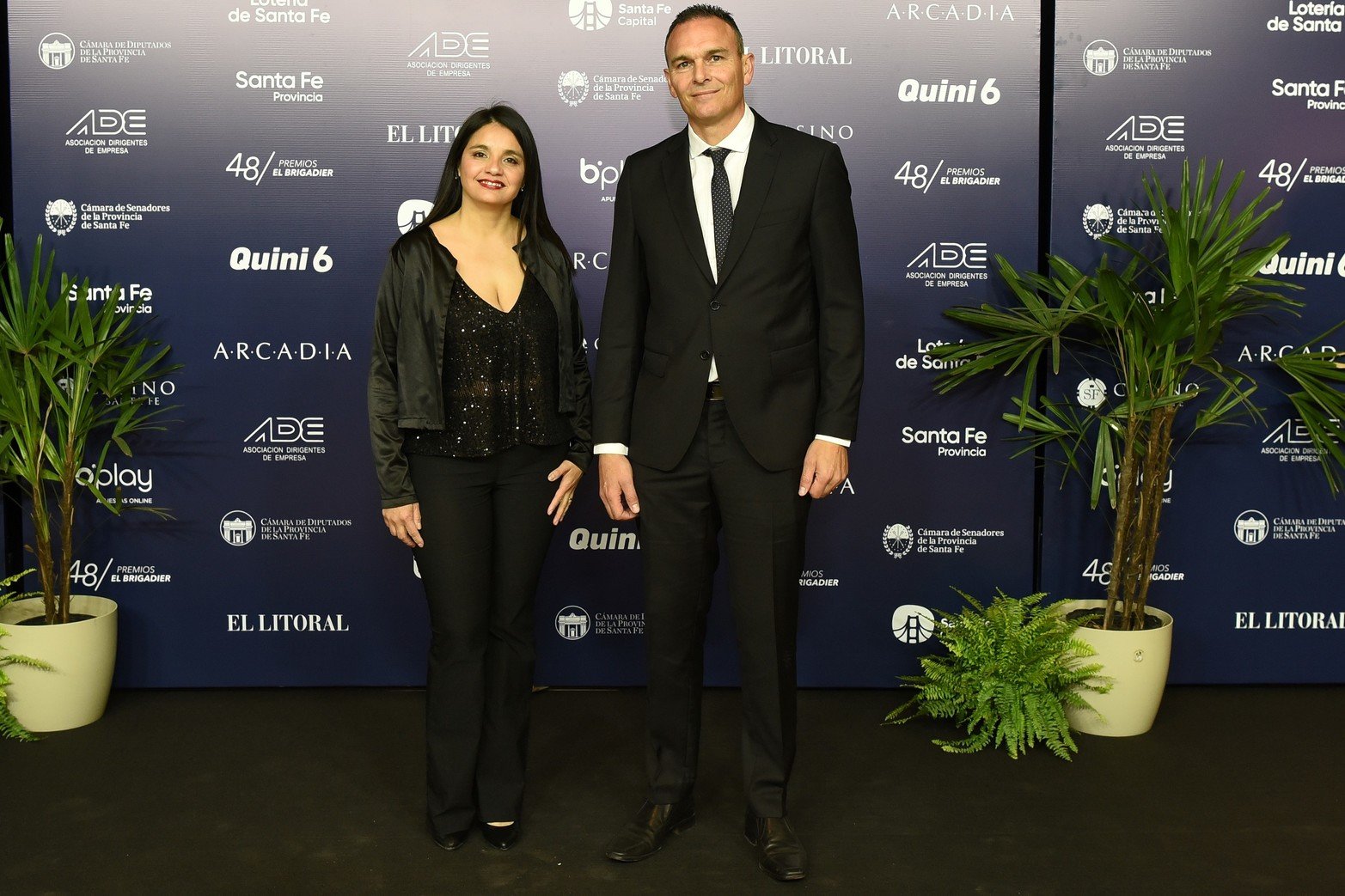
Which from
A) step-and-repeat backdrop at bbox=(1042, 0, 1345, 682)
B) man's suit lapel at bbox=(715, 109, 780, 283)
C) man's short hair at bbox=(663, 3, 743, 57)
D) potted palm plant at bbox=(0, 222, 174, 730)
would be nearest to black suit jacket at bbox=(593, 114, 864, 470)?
man's suit lapel at bbox=(715, 109, 780, 283)

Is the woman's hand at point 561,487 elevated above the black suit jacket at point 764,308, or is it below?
below

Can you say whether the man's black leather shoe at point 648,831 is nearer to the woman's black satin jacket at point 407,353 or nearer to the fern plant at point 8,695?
the woman's black satin jacket at point 407,353

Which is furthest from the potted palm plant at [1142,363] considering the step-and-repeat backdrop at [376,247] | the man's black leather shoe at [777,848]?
the man's black leather shoe at [777,848]

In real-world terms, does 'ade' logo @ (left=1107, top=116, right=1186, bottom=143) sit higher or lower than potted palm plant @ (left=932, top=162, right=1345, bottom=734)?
higher

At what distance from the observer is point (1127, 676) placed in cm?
345

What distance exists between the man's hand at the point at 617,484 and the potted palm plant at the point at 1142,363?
4.54ft

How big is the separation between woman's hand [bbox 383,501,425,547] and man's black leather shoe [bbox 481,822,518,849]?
0.71 m

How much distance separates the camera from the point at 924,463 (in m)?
3.86

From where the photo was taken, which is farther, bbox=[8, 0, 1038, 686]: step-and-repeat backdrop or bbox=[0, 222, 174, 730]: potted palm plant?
bbox=[8, 0, 1038, 686]: step-and-repeat backdrop

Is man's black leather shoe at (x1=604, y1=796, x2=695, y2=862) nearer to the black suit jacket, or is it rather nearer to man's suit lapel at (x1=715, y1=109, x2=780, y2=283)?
the black suit jacket

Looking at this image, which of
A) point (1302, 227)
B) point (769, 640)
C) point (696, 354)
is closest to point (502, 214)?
point (696, 354)

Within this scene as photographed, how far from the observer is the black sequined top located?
2.61m

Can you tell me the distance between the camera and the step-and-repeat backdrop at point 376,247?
12.2 ft

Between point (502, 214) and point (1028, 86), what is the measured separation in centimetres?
196
